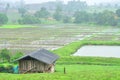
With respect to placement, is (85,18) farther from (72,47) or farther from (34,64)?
(34,64)

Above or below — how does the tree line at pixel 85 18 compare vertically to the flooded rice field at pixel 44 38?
above

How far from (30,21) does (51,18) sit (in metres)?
18.7

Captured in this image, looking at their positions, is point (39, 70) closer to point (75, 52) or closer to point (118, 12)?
point (75, 52)

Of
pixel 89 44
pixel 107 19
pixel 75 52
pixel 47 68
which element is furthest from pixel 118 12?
pixel 47 68

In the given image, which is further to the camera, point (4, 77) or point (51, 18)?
point (51, 18)

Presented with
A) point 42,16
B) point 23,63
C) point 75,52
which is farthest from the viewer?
point 42,16

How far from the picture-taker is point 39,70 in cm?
2584

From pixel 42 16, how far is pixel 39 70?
106933mm

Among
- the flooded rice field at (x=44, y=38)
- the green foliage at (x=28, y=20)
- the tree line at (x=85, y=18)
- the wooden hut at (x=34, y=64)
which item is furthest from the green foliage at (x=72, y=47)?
the green foliage at (x=28, y=20)

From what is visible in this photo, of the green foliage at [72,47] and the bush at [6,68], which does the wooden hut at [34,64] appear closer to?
the bush at [6,68]

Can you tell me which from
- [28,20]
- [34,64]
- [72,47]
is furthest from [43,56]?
[28,20]

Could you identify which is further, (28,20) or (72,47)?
(28,20)

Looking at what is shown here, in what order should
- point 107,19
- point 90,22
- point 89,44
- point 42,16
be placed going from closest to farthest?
point 89,44 < point 107,19 < point 90,22 < point 42,16

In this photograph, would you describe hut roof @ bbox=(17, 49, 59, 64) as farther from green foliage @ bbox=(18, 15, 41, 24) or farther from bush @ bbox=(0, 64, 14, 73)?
Result: green foliage @ bbox=(18, 15, 41, 24)
